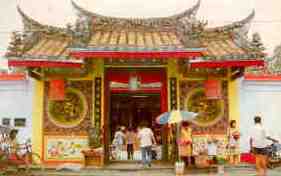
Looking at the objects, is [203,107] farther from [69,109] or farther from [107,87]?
[69,109]

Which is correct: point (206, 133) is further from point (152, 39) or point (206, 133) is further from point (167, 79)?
point (152, 39)

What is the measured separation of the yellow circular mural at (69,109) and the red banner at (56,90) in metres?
0.37

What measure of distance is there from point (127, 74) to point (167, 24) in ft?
6.87

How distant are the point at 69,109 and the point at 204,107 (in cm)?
393

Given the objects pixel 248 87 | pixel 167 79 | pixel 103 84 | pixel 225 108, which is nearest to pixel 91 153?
pixel 103 84

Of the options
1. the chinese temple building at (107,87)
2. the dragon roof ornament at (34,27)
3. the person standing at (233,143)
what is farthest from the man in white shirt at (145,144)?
the dragon roof ornament at (34,27)

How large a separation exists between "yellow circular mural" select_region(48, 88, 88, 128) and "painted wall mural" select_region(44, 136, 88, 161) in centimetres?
→ 41

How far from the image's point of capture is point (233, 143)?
1472 centimetres

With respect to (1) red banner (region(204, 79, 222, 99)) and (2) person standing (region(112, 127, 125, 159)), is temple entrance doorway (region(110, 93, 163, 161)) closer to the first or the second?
(2) person standing (region(112, 127, 125, 159))

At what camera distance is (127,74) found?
15.2m

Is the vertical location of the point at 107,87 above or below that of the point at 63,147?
above

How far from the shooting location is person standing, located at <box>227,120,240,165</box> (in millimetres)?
14641

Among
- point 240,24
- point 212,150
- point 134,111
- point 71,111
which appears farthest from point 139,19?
point 134,111

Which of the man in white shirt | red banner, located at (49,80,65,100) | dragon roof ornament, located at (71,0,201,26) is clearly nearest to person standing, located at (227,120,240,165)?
the man in white shirt
